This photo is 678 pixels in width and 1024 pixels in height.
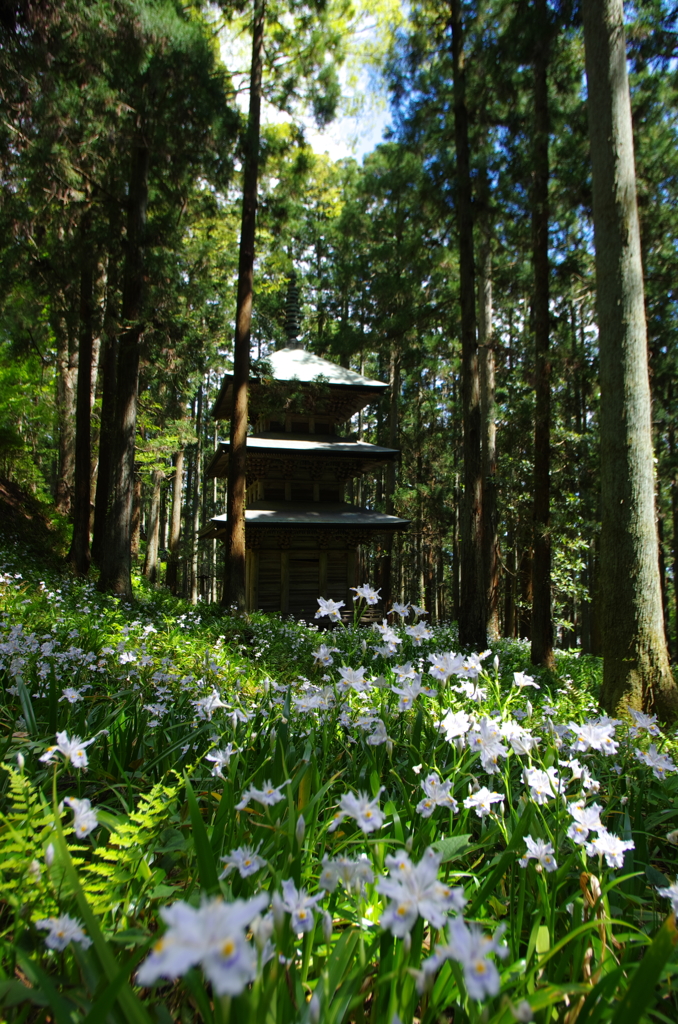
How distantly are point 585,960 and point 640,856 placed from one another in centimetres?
75

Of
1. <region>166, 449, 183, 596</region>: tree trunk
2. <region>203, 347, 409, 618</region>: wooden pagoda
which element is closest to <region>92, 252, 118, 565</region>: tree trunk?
<region>203, 347, 409, 618</region>: wooden pagoda

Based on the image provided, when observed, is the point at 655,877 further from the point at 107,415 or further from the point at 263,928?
the point at 107,415

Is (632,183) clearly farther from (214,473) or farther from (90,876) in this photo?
(214,473)

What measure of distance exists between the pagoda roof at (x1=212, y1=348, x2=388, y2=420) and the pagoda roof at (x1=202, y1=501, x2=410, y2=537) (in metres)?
3.50

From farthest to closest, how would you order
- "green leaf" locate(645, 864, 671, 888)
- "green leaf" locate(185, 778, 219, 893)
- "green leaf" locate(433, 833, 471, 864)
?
"green leaf" locate(645, 864, 671, 888), "green leaf" locate(433, 833, 471, 864), "green leaf" locate(185, 778, 219, 893)

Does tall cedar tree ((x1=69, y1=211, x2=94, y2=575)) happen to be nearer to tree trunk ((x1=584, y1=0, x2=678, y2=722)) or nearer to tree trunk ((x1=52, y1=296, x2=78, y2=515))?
tree trunk ((x1=52, y1=296, x2=78, y2=515))

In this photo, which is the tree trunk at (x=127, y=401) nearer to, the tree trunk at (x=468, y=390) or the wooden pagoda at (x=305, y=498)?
the wooden pagoda at (x=305, y=498)

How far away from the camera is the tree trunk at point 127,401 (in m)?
10.2

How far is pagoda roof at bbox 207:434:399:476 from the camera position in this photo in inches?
659

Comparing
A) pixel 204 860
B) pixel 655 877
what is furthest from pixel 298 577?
pixel 204 860

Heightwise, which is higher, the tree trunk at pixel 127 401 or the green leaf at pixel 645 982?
the tree trunk at pixel 127 401

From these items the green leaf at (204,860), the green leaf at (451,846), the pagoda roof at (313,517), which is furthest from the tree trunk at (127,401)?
the green leaf at (204,860)

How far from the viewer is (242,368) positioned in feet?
37.3

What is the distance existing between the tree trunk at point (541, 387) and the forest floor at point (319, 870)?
678cm
